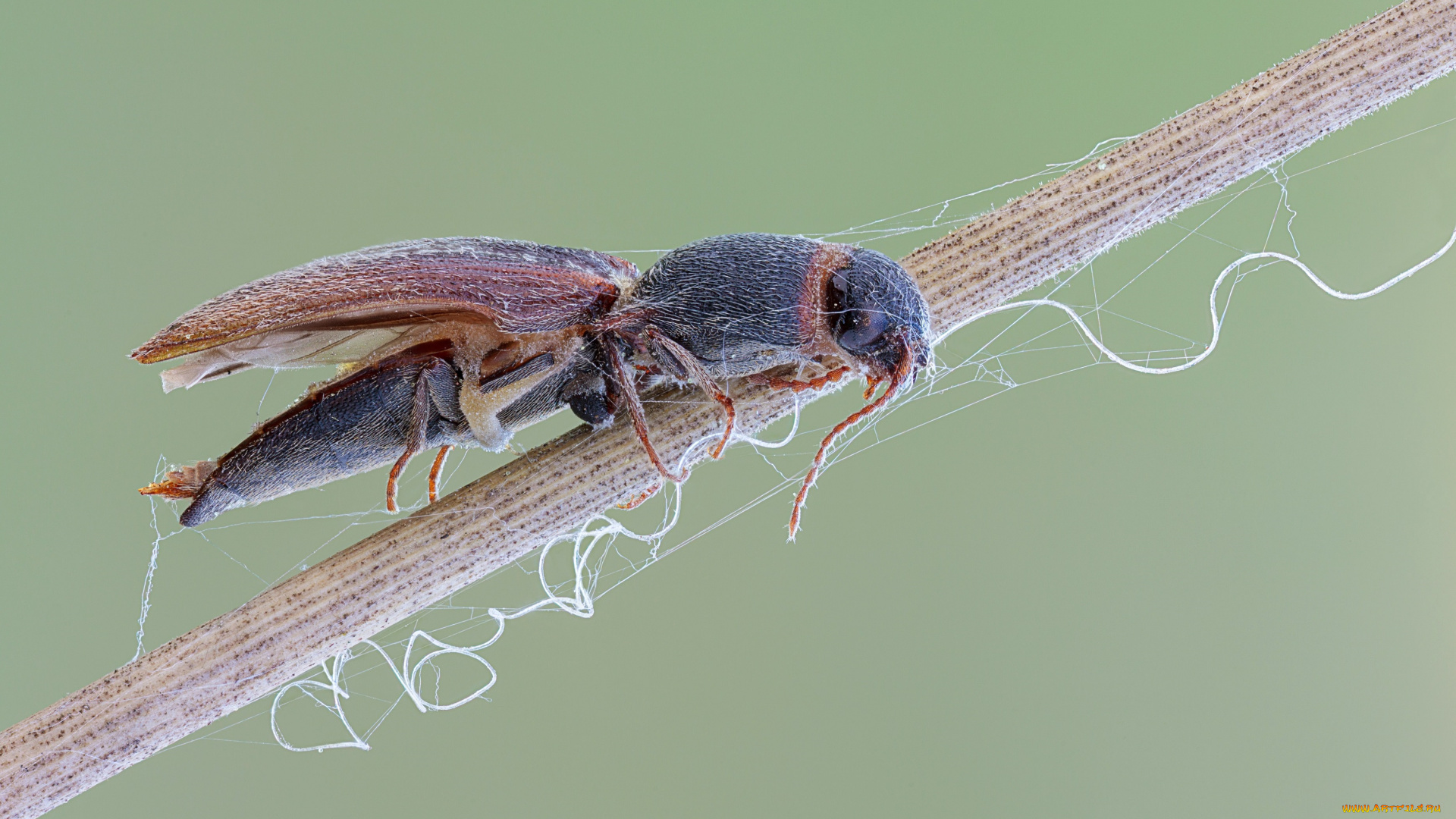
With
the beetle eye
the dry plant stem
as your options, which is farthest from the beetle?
the dry plant stem

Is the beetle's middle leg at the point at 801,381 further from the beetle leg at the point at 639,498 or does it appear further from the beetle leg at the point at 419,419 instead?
→ the beetle leg at the point at 419,419

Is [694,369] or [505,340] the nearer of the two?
[694,369]

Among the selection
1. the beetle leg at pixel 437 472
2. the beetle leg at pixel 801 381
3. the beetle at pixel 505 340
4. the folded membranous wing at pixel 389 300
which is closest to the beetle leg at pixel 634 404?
the beetle at pixel 505 340

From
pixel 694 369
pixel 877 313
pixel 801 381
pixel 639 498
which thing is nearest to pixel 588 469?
pixel 639 498

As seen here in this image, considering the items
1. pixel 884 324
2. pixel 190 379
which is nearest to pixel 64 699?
pixel 190 379

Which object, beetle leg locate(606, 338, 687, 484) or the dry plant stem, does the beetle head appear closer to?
the dry plant stem

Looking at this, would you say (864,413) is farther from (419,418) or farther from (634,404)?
(419,418)
